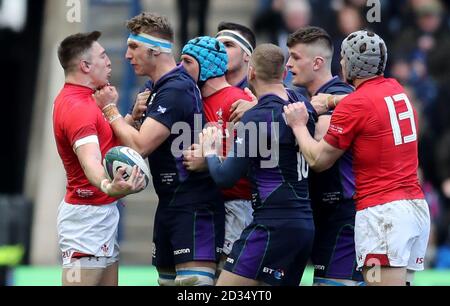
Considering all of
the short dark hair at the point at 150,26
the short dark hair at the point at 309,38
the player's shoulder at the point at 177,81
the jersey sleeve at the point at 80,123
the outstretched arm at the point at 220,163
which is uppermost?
the short dark hair at the point at 150,26

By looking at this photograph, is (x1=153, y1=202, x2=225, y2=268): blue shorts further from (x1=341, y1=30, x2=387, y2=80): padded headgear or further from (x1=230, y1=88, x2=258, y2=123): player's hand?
(x1=341, y1=30, x2=387, y2=80): padded headgear

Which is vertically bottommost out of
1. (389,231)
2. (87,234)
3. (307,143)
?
(87,234)

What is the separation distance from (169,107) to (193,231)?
3.19ft

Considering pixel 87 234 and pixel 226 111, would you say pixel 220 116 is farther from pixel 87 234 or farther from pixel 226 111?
pixel 87 234

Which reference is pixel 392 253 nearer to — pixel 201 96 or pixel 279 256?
pixel 279 256

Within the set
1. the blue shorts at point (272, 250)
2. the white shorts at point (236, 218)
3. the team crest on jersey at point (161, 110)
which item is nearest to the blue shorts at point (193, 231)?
the white shorts at point (236, 218)

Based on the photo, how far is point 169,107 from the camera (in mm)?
8336

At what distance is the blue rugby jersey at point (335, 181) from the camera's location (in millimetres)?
8703

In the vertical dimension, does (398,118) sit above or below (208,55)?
below

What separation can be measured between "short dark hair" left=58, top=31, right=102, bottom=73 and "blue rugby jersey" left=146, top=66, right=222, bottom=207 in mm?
628

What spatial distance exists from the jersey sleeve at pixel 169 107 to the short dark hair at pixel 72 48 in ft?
2.29

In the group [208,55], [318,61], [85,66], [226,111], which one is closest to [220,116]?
[226,111]

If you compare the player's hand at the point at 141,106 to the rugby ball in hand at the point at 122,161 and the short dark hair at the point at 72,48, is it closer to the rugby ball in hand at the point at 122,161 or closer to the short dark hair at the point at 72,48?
the short dark hair at the point at 72,48
